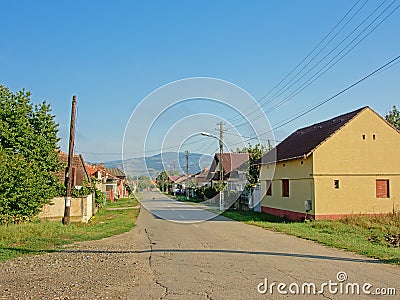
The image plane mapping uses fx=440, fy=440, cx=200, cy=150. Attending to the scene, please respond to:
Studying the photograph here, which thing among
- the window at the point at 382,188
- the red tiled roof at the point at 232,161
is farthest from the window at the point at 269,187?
the red tiled roof at the point at 232,161

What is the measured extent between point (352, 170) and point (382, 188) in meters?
1.87

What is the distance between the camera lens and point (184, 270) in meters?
9.91

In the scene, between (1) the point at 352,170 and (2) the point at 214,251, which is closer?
(2) the point at 214,251

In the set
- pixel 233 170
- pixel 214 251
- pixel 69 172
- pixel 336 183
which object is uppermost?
pixel 233 170

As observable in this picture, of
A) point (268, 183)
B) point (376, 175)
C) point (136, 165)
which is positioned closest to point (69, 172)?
point (136, 165)

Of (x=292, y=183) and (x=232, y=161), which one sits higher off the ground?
(x=232, y=161)

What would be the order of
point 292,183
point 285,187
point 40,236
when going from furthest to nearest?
point 285,187 → point 292,183 → point 40,236

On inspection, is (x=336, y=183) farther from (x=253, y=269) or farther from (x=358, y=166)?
(x=253, y=269)

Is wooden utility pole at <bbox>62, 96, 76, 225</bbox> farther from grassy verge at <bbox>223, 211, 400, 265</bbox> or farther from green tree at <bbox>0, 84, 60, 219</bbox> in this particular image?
grassy verge at <bbox>223, 211, 400, 265</bbox>

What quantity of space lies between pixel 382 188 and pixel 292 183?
4.81m

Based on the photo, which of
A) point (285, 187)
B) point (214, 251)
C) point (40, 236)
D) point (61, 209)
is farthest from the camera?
point (285, 187)

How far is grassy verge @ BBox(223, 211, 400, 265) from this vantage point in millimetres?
12909

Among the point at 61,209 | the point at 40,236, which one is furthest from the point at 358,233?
the point at 61,209

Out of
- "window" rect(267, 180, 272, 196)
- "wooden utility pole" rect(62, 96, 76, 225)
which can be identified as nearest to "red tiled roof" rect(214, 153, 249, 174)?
"window" rect(267, 180, 272, 196)
